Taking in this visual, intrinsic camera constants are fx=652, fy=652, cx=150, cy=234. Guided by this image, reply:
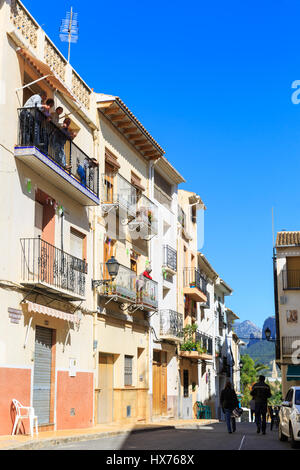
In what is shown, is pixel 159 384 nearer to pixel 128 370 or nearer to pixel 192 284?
pixel 128 370

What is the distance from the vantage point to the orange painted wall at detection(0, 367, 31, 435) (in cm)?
1529

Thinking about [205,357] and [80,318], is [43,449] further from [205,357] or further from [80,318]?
[205,357]

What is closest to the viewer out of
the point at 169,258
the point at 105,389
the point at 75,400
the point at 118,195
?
the point at 75,400

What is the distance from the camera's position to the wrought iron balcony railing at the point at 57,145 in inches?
667

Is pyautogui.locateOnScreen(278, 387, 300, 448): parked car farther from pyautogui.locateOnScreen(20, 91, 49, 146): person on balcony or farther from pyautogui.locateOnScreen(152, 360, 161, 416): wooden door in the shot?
pyautogui.locateOnScreen(152, 360, 161, 416): wooden door

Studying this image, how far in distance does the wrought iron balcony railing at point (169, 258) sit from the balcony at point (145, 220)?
277 cm

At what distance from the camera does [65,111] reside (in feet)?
67.4

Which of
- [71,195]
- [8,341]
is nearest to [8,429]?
→ [8,341]

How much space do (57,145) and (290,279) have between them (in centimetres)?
2634

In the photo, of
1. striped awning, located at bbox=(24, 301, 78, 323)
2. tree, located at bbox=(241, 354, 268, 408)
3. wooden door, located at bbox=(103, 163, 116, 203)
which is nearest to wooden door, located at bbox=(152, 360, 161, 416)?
wooden door, located at bbox=(103, 163, 116, 203)

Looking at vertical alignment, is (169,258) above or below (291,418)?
above

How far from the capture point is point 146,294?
84.7ft

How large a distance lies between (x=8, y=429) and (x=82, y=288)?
556 centimetres

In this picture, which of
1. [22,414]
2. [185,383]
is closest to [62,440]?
[22,414]
